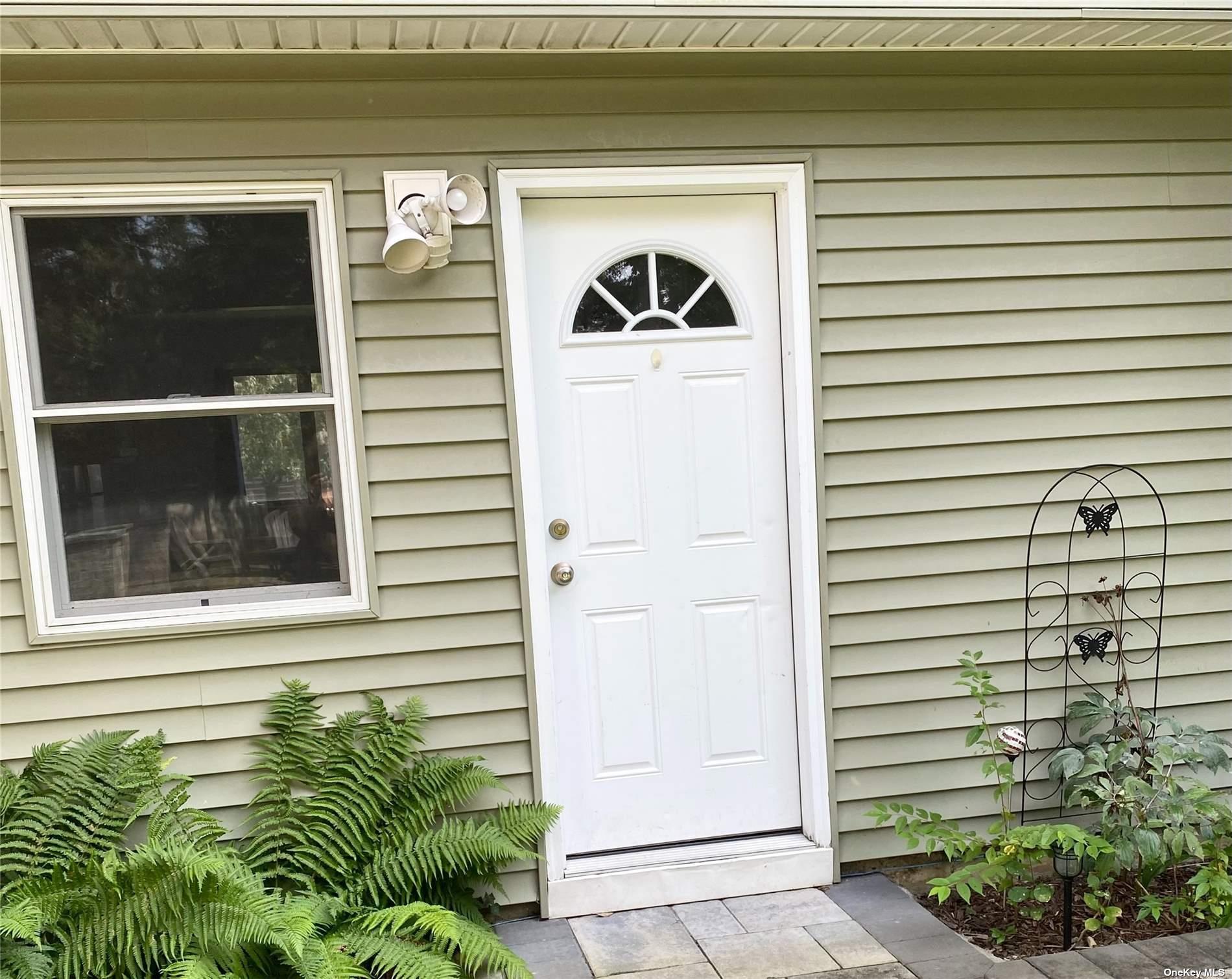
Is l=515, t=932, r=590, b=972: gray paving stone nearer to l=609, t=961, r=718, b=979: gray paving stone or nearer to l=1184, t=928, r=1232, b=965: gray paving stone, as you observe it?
l=609, t=961, r=718, b=979: gray paving stone

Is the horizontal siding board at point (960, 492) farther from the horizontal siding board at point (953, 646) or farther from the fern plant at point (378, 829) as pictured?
the fern plant at point (378, 829)

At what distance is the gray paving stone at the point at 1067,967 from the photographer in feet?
8.34

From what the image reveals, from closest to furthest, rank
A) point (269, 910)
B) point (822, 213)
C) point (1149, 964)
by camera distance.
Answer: point (269, 910)
point (1149, 964)
point (822, 213)

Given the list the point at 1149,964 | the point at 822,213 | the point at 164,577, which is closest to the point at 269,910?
the point at 164,577

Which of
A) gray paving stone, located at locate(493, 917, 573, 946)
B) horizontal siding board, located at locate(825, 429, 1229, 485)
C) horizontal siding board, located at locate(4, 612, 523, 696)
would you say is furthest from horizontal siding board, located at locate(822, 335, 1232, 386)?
gray paving stone, located at locate(493, 917, 573, 946)

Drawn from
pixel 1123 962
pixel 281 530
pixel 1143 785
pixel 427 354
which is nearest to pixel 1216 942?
pixel 1123 962

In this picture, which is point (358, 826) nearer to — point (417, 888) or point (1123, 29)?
point (417, 888)

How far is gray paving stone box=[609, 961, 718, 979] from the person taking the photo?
2621 millimetres

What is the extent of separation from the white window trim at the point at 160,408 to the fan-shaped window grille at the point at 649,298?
0.74 meters

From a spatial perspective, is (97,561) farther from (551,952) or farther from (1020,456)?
(1020,456)

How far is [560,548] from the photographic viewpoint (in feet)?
9.95

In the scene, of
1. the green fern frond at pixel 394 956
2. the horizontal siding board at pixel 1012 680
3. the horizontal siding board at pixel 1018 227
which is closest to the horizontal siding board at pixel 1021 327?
the horizontal siding board at pixel 1018 227

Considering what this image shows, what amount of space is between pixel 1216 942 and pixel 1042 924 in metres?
0.44

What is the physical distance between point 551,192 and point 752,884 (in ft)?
7.25
